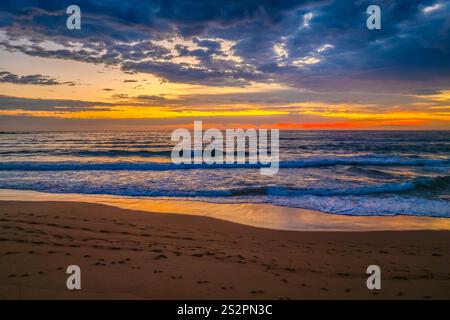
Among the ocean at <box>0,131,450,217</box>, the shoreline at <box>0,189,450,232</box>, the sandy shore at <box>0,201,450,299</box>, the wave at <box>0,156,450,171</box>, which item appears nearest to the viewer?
the sandy shore at <box>0,201,450,299</box>

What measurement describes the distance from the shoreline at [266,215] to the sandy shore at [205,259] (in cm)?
64

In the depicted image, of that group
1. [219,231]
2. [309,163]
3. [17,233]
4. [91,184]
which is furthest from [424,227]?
[309,163]

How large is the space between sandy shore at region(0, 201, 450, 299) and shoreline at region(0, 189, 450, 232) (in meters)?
0.64

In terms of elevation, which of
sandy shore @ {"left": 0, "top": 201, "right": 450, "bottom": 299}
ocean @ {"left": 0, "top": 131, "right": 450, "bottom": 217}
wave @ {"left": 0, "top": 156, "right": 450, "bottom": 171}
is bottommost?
sandy shore @ {"left": 0, "top": 201, "right": 450, "bottom": 299}

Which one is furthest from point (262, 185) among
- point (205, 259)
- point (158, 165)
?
point (158, 165)

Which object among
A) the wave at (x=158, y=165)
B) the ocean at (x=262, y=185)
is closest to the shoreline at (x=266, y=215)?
the ocean at (x=262, y=185)

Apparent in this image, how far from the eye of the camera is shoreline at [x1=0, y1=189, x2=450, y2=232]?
8797 millimetres

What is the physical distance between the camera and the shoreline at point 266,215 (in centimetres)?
880

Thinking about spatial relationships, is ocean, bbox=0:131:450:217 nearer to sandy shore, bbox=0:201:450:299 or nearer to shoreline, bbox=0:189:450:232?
shoreline, bbox=0:189:450:232

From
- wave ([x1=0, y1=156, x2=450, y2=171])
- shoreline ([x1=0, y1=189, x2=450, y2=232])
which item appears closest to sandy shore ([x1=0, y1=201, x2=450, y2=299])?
shoreline ([x1=0, y1=189, x2=450, y2=232])

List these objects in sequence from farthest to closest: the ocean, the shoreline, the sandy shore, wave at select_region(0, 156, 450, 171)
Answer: wave at select_region(0, 156, 450, 171), the ocean, the shoreline, the sandy shore

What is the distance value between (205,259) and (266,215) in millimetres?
4259

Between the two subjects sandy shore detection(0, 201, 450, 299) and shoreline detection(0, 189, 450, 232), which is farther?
shoreline detection(0, 189, 450, 232)
